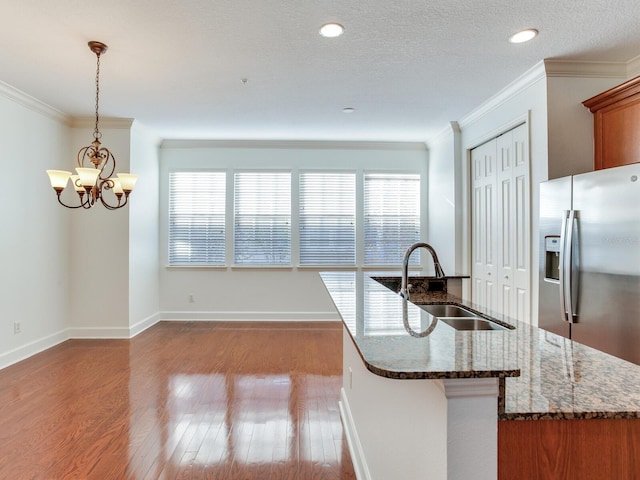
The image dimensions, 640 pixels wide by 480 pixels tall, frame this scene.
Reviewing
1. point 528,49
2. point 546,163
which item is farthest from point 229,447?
point 528,49

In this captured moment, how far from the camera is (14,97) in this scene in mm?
3775

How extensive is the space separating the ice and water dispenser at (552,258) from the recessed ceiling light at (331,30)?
212cm

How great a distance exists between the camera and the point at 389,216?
19.3 ft

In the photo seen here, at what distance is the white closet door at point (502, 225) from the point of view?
3506 mm

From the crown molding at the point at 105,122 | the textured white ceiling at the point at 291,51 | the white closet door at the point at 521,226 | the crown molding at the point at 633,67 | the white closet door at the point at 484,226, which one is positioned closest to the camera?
the textured white ceiling at the point at 291,51

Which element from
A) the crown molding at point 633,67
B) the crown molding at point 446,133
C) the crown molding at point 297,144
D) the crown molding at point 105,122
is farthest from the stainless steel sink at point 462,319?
the crown molding at point 105,122

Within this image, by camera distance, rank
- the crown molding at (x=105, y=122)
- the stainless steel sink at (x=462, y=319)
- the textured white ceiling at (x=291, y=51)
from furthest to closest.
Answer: the crown molding at (x=105, y=122) < the textured white ceiling at (x=291, y=51) < the stainless steel sink at (x=462, y=319)

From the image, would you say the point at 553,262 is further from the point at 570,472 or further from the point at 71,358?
the point at 71,358

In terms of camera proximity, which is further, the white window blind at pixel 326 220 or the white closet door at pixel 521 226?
the white window blind at pixel 326 220

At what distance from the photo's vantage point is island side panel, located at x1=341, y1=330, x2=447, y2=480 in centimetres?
90

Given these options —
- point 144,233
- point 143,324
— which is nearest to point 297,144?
point 144,233

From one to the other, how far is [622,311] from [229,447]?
2.47 metres

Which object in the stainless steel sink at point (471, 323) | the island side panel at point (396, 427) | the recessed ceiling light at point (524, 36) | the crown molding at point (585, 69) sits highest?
the recessed ceiling light at point (524, 36)

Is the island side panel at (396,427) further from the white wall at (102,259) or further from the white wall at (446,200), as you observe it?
the white wall at (102,259)
